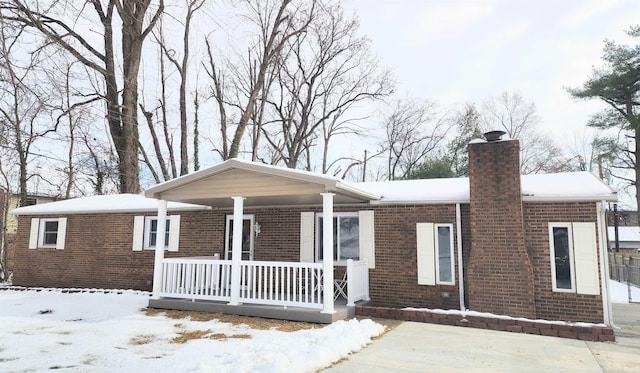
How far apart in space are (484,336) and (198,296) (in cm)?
606

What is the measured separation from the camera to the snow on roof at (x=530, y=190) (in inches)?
320

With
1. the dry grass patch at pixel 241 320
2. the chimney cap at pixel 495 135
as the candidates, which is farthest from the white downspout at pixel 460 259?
the dry grass patch at pixel 241 320

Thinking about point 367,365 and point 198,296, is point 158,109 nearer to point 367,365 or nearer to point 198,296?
point 198,296

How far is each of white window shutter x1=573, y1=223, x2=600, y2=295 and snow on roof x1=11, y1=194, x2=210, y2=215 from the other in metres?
9.36

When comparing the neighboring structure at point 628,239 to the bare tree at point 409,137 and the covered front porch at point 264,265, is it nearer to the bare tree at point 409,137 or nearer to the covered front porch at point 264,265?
the bare tree at point 409,137

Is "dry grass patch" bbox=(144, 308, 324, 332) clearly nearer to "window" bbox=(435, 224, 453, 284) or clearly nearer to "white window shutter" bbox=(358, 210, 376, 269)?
"white window shutter" bbox=(358, 210, 376, 269)

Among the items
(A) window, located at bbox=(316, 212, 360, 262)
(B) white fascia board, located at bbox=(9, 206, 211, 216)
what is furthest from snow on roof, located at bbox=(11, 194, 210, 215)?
(A) window, located at bbox=(316, 212, 360, 262)

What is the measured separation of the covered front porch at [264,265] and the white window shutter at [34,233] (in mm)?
7376

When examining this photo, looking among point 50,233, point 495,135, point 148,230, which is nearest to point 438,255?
point 495,135

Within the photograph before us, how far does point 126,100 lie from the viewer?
1922 cm

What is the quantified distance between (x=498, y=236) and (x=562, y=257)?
1.35 meters

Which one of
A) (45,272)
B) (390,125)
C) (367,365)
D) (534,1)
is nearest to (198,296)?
(367,365)

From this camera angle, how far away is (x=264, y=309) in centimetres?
839

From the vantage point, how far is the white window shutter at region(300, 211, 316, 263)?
10.6 m
